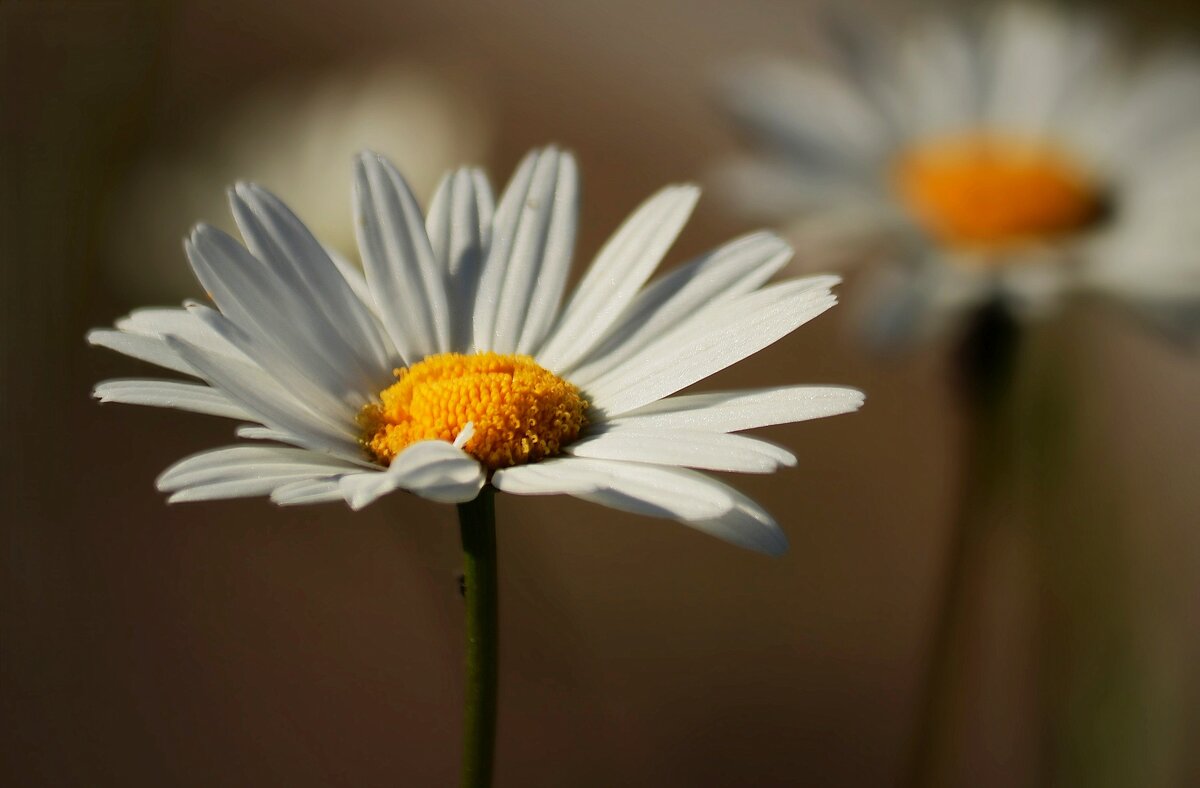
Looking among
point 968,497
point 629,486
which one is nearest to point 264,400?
point 629,486

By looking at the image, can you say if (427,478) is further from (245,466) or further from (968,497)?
(968,497)

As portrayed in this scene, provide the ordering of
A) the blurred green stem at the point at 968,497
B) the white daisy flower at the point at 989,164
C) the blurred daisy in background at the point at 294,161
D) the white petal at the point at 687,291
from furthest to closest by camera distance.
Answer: the blurred daisy in background at the point at 294,161 < the white daisy flower at the point at 989,164 < the blurred green stem at the point at 968,497 < the white petal at the point at 687,291

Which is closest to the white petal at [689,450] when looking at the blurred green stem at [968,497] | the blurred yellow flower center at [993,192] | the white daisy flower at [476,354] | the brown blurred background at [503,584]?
the white daisy flower at [476,354]

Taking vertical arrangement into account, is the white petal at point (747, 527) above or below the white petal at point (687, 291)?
below

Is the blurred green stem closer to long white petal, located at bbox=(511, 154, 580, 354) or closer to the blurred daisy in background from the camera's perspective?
long white petal, located at bbox=(511, 154, 580, 354)

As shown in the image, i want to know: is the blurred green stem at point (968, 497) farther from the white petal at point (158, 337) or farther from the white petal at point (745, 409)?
the white petal at point (158, 337)

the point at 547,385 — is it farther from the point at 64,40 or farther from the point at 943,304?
the point at 64,40
